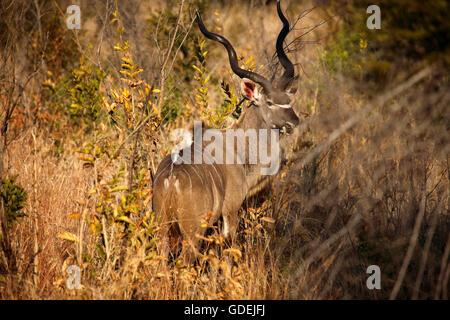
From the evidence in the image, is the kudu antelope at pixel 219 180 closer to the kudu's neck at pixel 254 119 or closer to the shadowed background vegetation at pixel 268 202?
the kudu's neck at pixel 254 119

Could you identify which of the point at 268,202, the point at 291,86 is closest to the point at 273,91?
the point at 291,86

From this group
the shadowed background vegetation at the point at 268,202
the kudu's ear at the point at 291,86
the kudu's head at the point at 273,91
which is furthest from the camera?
the kudu's ear at the point at 291,86

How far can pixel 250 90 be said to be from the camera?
15.3 feet

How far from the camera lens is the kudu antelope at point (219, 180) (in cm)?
362

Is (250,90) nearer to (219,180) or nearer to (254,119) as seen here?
(254,119)

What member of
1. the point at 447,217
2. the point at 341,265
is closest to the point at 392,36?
the point at 447,217

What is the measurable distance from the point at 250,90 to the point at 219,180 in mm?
1047

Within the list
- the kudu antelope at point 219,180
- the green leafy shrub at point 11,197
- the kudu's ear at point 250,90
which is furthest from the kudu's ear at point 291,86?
the green leafy shrub at point 11,197

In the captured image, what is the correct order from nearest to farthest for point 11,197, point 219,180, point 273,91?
1. point 11,197
2. point 219,180
3. point 273,91
